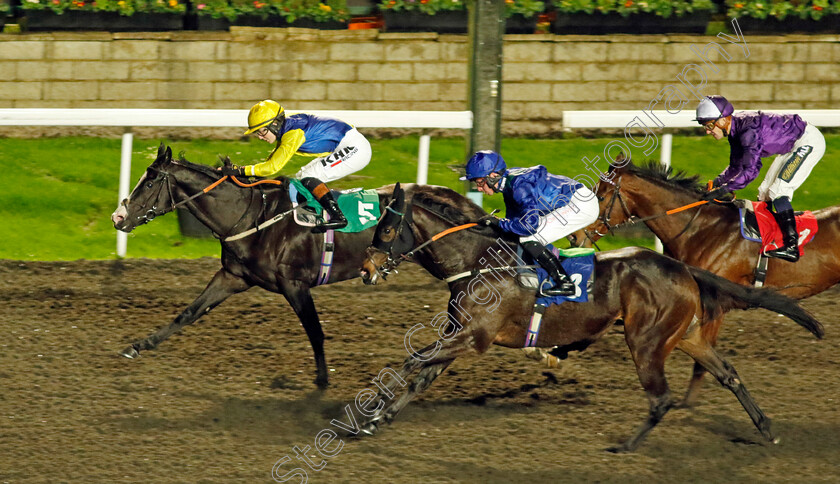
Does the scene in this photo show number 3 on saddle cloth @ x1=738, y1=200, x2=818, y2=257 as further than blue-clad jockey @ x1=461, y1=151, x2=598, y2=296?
Yes

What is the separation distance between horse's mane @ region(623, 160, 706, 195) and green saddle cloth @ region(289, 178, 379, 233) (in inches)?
62.5

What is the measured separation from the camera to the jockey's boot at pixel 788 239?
6.48 metres

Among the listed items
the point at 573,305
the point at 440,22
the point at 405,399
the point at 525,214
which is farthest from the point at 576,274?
the point at 440,22

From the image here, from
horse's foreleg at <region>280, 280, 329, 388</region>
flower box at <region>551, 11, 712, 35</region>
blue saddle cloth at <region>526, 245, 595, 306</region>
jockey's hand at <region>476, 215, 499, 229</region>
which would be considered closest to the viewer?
blue saddle cloth at <region>526, 245, 595, 306</region>

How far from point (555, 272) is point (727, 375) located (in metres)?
1.04

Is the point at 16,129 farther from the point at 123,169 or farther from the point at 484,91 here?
the point at 484,91

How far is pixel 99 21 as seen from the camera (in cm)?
1119

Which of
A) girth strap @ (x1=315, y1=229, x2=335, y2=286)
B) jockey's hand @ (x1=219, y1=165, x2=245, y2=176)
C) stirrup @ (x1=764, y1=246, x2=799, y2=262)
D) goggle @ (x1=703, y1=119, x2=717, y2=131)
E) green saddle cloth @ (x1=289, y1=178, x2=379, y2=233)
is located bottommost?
girth strap @ (x1=315, y1=229, x2=335, y2=286)

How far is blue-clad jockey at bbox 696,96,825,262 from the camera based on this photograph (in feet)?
21.4

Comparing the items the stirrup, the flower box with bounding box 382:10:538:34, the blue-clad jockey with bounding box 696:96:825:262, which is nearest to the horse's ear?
the blue-clad jockey with bounding box 696:96:825:262

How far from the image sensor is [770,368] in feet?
21.9

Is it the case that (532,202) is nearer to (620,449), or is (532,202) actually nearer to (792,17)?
(620,449)

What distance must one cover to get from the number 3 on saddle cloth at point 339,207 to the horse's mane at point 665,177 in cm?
160

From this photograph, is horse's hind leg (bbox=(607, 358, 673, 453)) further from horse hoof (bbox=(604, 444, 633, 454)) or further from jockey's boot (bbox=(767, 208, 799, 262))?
jockey's boot (bbox=(767, 208, 799, 262))
